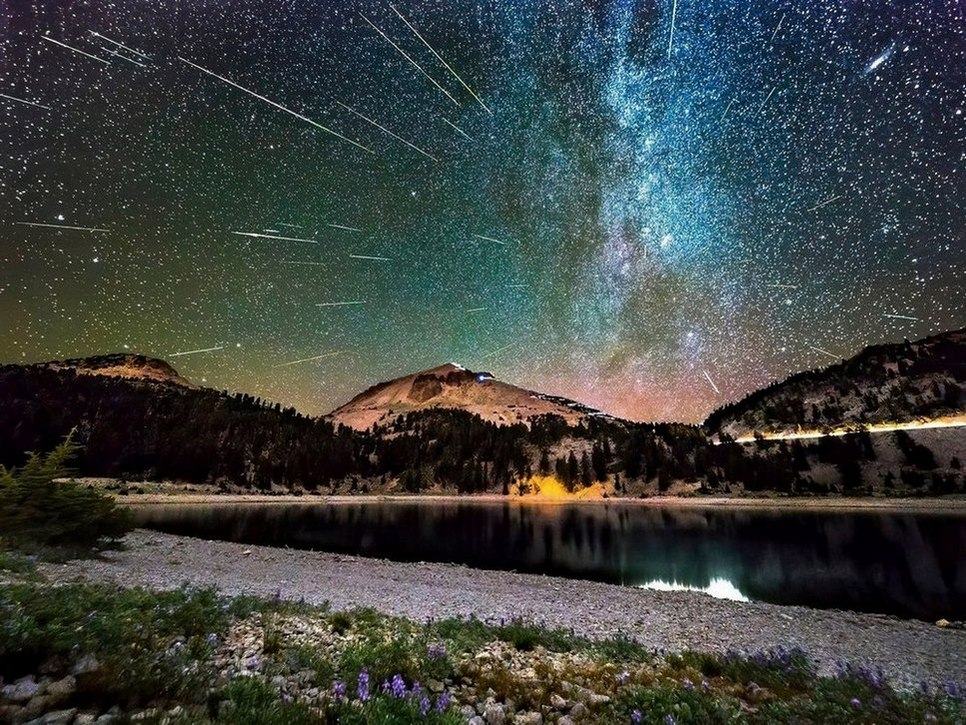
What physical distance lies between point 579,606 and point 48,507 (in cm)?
2538

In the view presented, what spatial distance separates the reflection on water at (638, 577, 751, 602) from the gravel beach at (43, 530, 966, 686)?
2904 millimetres

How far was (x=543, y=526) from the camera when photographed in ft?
250

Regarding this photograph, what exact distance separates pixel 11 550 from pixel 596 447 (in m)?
191

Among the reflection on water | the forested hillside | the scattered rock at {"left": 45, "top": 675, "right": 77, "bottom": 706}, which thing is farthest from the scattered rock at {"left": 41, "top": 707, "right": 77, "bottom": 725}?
the forested hillside

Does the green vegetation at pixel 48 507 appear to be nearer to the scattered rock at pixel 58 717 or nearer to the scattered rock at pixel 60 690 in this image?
the scattered rock at pixel 60 690

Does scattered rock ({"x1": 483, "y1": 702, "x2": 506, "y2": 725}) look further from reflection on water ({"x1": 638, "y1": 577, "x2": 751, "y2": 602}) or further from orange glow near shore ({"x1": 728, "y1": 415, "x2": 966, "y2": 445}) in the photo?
orange glow near shore ({"x1": 728, "y1": 415, "x2": 966, "y2": 445})

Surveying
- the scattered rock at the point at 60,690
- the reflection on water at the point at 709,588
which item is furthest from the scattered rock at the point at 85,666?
the reflection on water at the point at 709,588

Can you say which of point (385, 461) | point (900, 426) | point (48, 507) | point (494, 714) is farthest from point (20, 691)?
point (900, 426)

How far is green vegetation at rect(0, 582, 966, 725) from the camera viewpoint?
16.4 feet

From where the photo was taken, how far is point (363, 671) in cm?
689

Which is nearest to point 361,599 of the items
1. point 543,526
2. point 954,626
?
point 954,626

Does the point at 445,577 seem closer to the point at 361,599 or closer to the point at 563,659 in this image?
the point at 361,599

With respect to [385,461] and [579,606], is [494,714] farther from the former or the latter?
[385,461]

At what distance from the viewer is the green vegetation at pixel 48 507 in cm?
1909
